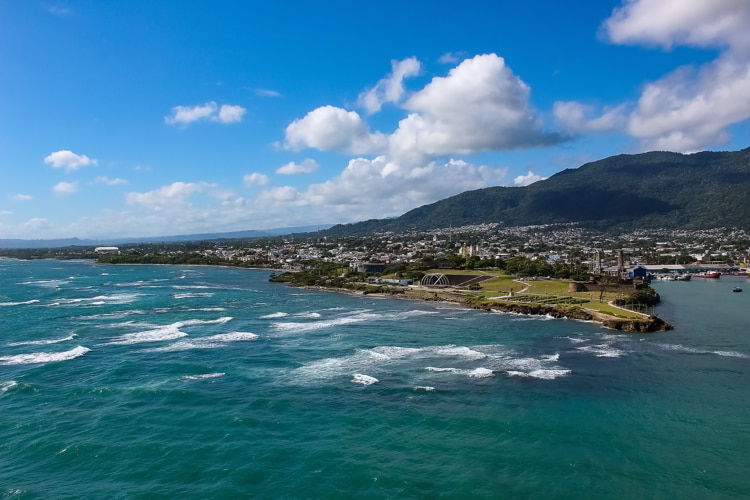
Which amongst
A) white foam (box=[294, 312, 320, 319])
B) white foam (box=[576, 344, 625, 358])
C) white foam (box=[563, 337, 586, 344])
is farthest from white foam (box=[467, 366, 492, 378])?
white foam (box=[294, 312, 320, 319])

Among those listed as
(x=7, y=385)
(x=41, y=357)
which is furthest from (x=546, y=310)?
(x=7, y=385)

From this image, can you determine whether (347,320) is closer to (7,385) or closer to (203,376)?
(203,376)

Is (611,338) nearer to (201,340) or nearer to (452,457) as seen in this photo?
(452,457)

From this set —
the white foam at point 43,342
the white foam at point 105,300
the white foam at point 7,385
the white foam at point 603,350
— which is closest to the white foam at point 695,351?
the white foam at point 603,350

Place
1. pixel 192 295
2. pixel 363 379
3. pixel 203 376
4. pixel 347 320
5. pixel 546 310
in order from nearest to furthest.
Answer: pixel 363 379 < pixel 203 376 < pixel 347 320 < pixel 546 310 < pixel 192 295

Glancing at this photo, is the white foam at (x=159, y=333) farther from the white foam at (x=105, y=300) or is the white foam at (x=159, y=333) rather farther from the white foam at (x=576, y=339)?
the white foam at (x=576, y=339)

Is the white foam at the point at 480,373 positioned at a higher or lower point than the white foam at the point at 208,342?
lower

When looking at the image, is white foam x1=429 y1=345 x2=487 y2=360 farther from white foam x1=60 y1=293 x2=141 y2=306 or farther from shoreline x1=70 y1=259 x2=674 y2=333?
white foam x1=60 y1=293 x2=141 y2=306
